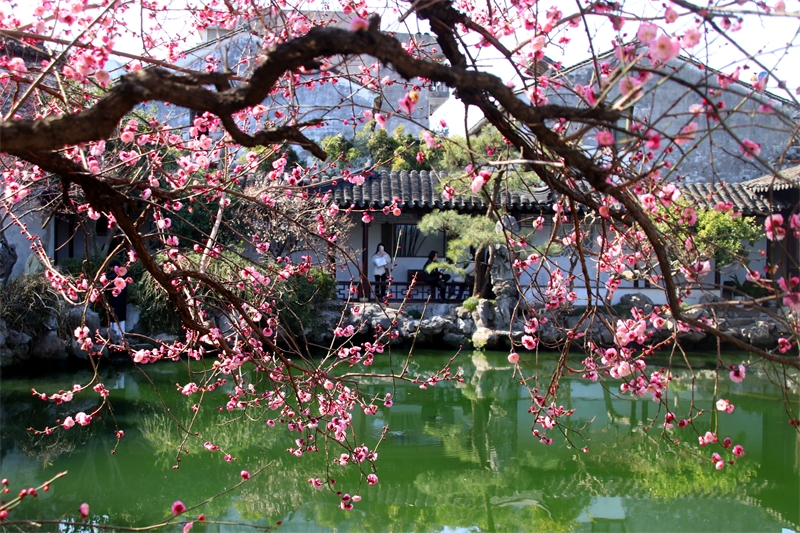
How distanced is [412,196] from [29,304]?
5.35m

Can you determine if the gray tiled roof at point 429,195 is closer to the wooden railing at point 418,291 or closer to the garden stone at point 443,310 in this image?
the wooden railing at point 418,291

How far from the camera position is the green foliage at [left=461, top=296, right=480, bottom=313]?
10164mm

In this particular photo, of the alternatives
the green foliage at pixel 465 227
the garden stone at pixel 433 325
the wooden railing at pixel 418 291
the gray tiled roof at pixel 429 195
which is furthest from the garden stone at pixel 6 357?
the garden stone at pixel 433 325

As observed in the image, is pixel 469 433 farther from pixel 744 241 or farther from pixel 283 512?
pixel 744 241

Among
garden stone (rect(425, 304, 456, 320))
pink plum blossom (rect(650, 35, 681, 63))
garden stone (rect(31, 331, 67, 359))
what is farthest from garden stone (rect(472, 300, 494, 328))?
pink plum blossom (rect(650, 35, 681, 63))

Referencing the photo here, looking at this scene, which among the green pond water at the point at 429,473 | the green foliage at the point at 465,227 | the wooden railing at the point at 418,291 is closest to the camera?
the green pond water at the point at 429,473

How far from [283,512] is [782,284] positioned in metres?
3.69

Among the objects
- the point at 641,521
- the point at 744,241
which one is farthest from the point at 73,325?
the point at 744,241

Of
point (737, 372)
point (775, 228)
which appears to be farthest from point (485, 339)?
point (775, 228)

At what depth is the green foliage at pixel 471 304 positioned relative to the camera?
1016 cm

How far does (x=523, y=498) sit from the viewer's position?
5043mm

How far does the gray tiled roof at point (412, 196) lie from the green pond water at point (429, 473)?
13.7ft

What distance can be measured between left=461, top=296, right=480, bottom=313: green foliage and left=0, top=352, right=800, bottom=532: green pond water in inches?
117

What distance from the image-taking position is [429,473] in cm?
535
